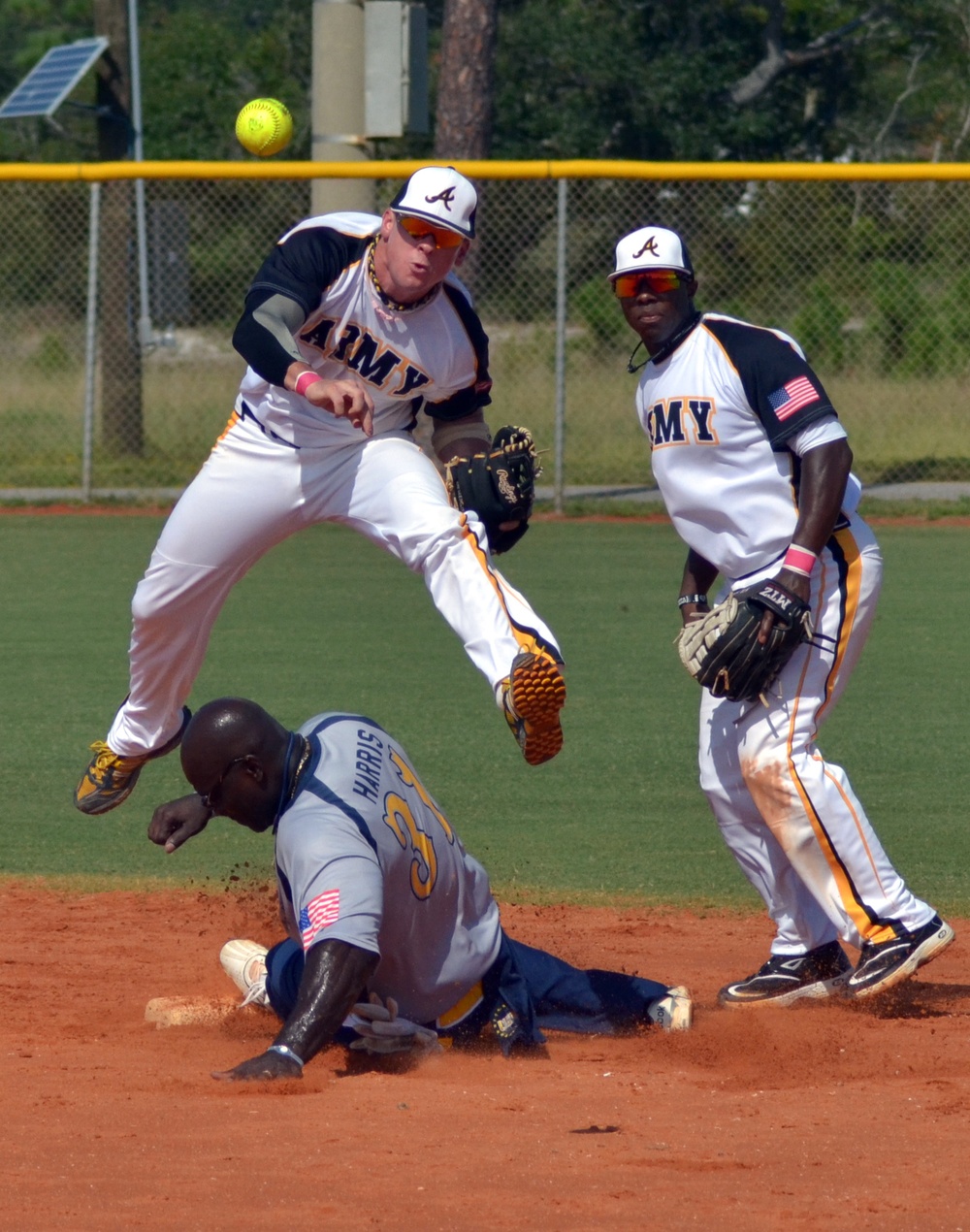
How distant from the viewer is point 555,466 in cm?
1423

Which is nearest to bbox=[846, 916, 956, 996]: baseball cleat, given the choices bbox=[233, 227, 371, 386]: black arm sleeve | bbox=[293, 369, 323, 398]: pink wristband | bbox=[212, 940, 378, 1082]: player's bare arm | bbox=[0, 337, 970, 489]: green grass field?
bbox=[212, 940, 378, 1082]: player's bare arm

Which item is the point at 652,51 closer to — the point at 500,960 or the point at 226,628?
the point at 226,628

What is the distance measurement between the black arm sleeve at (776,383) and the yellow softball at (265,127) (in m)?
3.38

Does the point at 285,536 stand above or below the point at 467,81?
below

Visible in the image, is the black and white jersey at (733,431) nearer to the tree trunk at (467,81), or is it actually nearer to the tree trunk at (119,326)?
the tree trunk at (119,326)

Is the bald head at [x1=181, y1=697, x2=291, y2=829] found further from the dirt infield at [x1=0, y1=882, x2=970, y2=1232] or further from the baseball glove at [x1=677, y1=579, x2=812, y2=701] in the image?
the baseball glove at [x1=677, y1=579, x2=812, y2=701]

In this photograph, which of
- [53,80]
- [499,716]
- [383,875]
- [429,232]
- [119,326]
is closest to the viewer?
[383,875]

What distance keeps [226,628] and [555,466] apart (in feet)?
14.2

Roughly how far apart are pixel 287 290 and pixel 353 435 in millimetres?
461

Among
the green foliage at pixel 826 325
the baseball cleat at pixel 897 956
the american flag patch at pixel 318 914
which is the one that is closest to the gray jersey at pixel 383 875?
the american flag patch at pixel 318 914

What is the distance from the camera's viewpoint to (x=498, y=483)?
5.02 m

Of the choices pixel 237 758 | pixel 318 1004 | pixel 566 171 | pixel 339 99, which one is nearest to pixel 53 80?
pixel 339 99

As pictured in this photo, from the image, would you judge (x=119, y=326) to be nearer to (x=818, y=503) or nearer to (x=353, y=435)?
(x=353, y=435)

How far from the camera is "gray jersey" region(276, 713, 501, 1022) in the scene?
3.88 metres
